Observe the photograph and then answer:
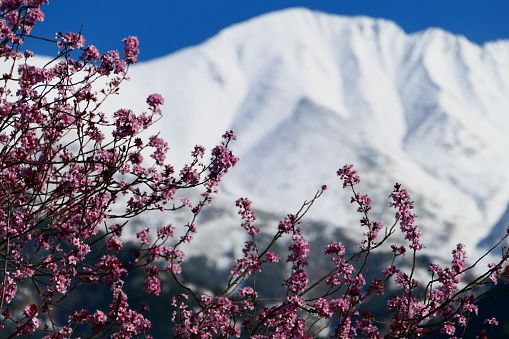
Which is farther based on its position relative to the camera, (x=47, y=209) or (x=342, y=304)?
(x=47, y=209)

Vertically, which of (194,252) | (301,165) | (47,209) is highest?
(301,165)

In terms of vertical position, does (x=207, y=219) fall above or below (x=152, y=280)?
above

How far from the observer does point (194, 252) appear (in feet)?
192

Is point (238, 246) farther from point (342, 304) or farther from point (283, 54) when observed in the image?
point (342, 304)

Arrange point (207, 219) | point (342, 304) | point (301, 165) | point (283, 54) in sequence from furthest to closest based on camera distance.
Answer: point (283, 54) → point (301, 165) → point (207, 219) → point (342, 304)

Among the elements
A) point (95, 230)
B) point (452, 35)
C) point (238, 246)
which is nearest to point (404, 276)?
point (95, 230)

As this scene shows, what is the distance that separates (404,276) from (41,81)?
489cm

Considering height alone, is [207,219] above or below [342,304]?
above

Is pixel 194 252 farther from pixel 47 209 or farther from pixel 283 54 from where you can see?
pixel 47 209

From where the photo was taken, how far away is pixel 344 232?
2397 inches

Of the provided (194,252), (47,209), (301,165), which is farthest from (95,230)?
(301,165)

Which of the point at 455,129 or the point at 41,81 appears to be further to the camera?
the point at 455,129

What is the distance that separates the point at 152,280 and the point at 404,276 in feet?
10.4

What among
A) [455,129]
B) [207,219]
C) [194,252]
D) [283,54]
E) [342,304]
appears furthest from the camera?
[283,54]
